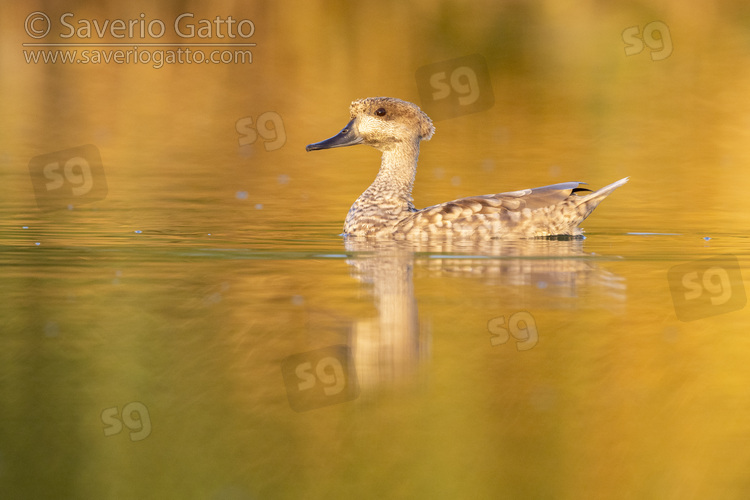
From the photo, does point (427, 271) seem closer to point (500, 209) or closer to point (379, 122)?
point (500, 209)

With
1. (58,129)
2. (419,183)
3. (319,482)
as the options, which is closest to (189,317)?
(319,482)

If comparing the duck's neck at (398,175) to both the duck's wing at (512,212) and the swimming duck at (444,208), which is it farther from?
the duck's wing at (512,212)

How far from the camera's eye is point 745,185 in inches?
549

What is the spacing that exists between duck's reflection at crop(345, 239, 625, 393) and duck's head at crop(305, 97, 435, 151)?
1101 millimetres

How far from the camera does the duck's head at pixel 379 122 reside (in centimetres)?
1020

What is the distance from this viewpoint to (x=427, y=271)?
25.9 feet

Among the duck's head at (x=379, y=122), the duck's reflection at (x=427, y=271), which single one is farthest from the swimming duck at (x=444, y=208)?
the duck's reflection at (x=427, y=271)

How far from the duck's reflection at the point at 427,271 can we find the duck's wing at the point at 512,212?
130 mm

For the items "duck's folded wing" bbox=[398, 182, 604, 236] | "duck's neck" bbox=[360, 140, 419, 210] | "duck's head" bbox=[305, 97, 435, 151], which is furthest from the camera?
"duck's head" bbox=[305, 97, 435, 151]

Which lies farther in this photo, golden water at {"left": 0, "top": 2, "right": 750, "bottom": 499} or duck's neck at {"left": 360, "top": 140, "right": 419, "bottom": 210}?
duck's neck at {"left": 360, "top": 140, "right": 419, "bottom": 210}

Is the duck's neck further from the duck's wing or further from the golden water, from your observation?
the duck's wing

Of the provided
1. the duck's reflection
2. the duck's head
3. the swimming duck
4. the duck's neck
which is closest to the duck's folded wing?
the swimming duck

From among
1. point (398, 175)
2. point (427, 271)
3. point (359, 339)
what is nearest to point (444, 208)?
point (398, 175)

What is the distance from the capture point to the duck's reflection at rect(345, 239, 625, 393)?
5598 millimetres
